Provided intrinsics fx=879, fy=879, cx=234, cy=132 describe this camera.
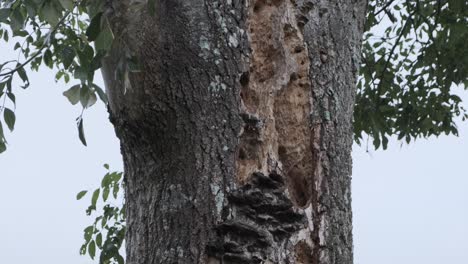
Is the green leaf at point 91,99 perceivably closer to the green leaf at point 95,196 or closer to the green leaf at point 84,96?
the green leaf at point 84,96

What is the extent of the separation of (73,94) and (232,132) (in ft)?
1.85

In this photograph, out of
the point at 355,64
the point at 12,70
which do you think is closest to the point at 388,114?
the point at 355,64

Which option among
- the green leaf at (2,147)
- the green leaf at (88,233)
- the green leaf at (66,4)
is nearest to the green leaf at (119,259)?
the green leaf at (88,233)

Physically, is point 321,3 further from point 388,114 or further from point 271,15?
point 388,114

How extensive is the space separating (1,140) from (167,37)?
2.29ft

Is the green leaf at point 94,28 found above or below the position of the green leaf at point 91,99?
above

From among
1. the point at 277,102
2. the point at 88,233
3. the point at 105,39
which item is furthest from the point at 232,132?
the point at 88,233

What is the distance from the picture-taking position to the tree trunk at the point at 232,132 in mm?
2459

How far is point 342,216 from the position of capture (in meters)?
2.61

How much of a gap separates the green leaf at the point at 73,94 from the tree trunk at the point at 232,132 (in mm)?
132

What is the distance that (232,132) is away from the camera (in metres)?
2.53

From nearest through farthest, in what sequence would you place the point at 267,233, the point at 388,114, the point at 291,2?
the point at 267,233
the point at 291,2
the point at 388,114

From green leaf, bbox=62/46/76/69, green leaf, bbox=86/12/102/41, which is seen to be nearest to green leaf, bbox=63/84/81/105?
green leaf, bbox=62/46/76/69

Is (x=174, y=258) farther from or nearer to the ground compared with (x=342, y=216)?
nearer to the ground
